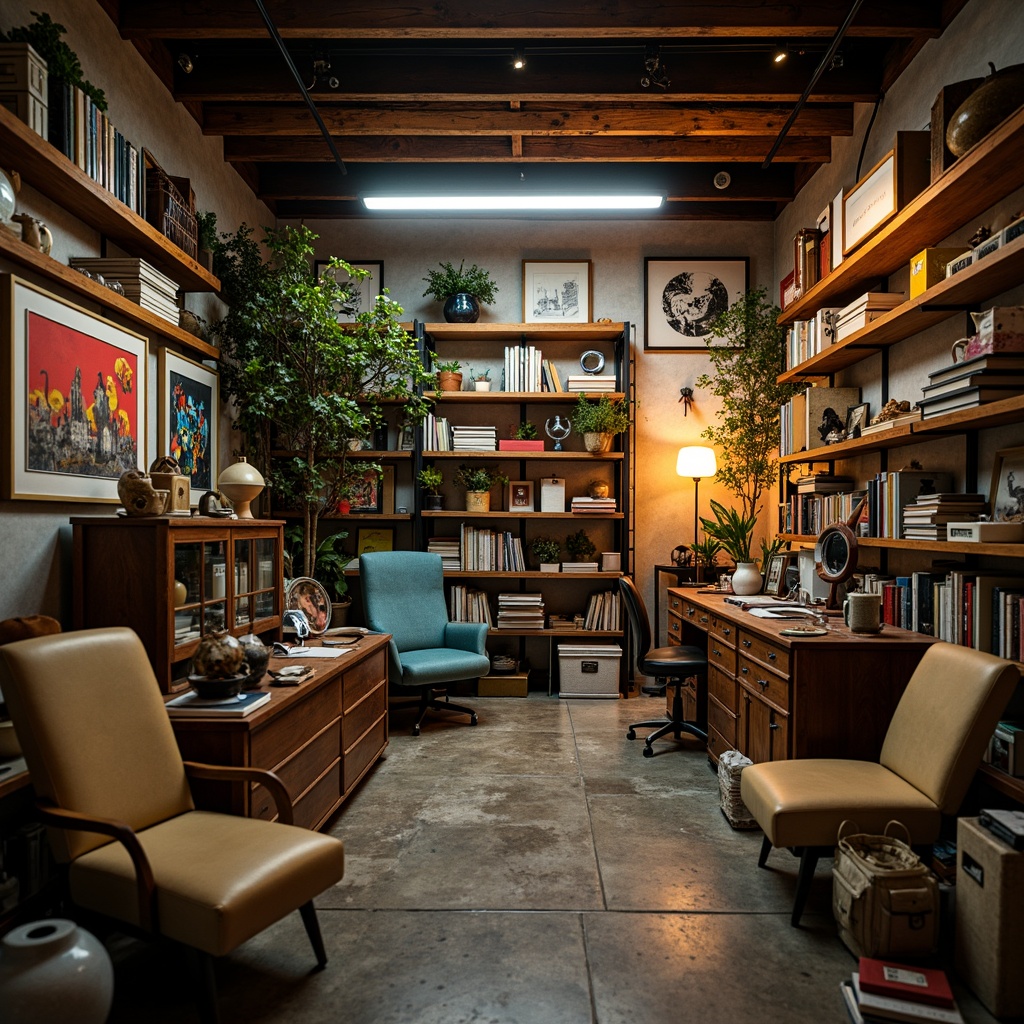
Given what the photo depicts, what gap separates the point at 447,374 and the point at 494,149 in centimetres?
155

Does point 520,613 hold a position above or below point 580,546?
below

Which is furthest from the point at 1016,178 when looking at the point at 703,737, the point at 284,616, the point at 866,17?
the point at 284,616

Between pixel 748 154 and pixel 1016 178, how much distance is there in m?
2.41

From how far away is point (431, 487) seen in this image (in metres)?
5.45

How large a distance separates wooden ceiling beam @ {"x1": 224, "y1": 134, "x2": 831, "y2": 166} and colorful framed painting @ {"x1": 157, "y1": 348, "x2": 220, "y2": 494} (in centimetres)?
169

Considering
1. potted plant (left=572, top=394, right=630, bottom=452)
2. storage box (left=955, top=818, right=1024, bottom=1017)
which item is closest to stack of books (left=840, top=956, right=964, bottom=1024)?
storage box (left=955, top=818, right=1024, bottom=1017)

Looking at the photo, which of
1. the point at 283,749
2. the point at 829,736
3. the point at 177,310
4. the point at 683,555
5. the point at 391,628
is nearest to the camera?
the point at 283,749

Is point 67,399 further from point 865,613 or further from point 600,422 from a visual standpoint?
point 600,422

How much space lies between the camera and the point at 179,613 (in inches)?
104

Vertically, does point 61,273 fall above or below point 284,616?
above

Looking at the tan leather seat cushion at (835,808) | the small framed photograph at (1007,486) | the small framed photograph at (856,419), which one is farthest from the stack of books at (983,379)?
the tan leather seat cushion at (835,808)

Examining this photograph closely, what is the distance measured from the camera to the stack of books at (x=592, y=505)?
5.41m

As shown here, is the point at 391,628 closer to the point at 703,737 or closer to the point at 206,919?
the point at 703,737

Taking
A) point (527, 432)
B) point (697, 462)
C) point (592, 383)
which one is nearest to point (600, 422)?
point (592, 383)
